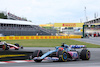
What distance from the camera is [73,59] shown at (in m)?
12.2

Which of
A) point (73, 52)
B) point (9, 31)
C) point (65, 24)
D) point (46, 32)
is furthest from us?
point (65, 24)

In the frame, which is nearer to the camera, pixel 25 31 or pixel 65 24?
pixel 25 31

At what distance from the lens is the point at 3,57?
12383 millimetres

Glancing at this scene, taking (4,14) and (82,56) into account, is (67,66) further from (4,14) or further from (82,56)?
(4,14)

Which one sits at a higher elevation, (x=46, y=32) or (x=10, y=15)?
(x=10, y=15)

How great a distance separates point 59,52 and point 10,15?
72926 mm

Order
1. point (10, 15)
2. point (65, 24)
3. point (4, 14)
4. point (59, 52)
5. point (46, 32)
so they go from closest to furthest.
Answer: point (59, 52) → point (46, 32) → point (65, 24) → point (10, 15) → point (4, 14)

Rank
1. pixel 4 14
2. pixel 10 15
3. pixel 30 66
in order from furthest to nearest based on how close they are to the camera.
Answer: pixel 4 14 < pixel 10 15 < pixel 30 66

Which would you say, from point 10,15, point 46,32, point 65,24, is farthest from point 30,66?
point 10,15

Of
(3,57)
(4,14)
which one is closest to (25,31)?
(4,14)

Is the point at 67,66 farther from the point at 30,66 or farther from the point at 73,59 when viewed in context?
the point at 73,59

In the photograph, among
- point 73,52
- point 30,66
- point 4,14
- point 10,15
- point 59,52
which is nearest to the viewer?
point 30,66

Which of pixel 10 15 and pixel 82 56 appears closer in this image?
pixel 82 56

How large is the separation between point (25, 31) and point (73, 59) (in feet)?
171
